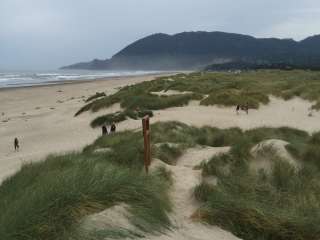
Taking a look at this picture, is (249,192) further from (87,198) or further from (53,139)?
(53,139)

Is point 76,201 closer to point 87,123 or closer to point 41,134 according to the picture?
point 41,134

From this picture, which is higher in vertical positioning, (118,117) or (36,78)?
(118,117)

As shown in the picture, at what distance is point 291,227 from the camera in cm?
600

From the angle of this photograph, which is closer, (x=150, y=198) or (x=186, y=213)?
(x=150, y=198)

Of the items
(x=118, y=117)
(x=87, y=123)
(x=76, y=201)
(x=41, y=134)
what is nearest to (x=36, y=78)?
(x=87, y=123)

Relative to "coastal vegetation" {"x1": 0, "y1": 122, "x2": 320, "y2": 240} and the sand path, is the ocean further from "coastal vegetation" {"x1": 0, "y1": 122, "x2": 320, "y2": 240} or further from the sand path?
"coastal vegetation" {"x1": 0, "y1": 122, "x2": 320, "y2": 240}

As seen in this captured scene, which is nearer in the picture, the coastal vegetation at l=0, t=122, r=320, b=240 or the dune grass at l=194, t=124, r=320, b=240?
the coastal vegetation at l=0, t=122, r=320, b=240

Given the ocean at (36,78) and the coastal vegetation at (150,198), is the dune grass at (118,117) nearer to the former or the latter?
the coastal vegetation at (150,198)

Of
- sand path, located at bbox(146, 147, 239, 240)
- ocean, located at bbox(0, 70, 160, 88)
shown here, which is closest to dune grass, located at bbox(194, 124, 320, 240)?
sand path, located at bbox(146, 147, 239, 240)

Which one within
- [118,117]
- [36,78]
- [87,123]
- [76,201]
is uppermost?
[76,201]

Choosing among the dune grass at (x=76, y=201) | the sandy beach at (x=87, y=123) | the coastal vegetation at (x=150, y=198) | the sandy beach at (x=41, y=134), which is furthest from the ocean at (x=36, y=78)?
→ the dune grass at (x=76, y=201)

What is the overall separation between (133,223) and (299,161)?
4.76 meters

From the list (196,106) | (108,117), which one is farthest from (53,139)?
(196,106)

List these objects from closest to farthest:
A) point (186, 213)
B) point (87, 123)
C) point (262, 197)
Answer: point (186, 213)
point (262, 197)
point (87, 123)
